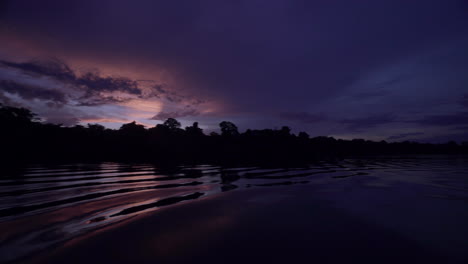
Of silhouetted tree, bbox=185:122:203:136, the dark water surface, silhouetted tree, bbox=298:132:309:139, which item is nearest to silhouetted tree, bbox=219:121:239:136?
silhouetted tree, bbox=185:122:203:136

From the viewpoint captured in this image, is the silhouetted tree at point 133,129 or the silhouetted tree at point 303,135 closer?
the silhouetted tree at point 133,129

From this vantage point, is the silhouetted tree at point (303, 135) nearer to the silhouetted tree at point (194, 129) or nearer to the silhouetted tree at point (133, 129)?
the silhouetted tree at point (194, 129)

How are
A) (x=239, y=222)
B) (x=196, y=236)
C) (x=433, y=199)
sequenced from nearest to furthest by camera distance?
(x=196, y=236), (x=239, y=222), (x=433, y=199)

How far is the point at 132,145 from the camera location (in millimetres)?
31844

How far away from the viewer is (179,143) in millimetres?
35375

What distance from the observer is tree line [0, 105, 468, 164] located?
64.9ft

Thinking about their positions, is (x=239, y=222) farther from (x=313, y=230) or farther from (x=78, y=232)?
(x=78, y=232)

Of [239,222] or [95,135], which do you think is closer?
[239,222]

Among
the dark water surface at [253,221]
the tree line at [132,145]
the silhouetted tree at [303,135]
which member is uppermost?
the silhouetted tree at [303,135]

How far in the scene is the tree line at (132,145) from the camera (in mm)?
19781

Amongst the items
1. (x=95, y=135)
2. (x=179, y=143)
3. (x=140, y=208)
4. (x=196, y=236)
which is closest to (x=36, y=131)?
(x=95, y=135)

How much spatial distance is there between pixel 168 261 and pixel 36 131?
36313 mm

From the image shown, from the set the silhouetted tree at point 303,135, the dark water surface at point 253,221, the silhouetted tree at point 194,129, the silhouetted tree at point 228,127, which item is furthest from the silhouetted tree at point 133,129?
the silhouetted tree at point 303,135

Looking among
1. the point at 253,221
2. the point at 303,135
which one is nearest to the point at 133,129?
the point at 253,221
